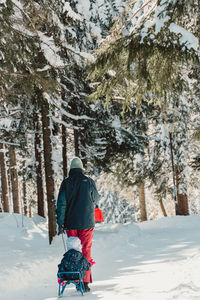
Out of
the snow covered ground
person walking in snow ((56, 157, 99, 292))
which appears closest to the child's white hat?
person walking in snow ((56, 157, 99, 292))

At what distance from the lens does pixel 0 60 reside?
8086 mm

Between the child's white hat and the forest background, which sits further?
the forest background

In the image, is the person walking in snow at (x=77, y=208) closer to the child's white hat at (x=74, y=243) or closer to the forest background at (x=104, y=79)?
the child's white hat at (x=74, y=243)

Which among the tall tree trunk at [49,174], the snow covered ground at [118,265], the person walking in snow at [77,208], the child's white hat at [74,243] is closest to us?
the snow covered ground at [118,265]

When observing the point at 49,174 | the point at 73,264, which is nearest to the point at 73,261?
the point at 73,264

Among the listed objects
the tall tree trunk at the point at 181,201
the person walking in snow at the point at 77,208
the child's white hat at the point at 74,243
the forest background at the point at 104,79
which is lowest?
the tall tree trunk at the point at 181,201

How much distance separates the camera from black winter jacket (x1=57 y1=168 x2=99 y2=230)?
5727mm

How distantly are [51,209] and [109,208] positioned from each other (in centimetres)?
2910

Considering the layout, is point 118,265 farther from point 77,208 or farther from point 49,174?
point 49,174

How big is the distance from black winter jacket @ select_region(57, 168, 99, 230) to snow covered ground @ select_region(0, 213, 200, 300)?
112cm

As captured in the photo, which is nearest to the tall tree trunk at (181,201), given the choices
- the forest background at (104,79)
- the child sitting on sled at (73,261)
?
the forest background at (104,79)

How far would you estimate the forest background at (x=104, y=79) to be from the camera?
6117 millimetres

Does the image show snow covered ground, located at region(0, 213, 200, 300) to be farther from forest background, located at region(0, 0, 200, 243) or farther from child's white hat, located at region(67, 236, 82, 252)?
forest background, located at region(0, 0, 200, 243)

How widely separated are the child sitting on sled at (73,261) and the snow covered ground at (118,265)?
34 cm
